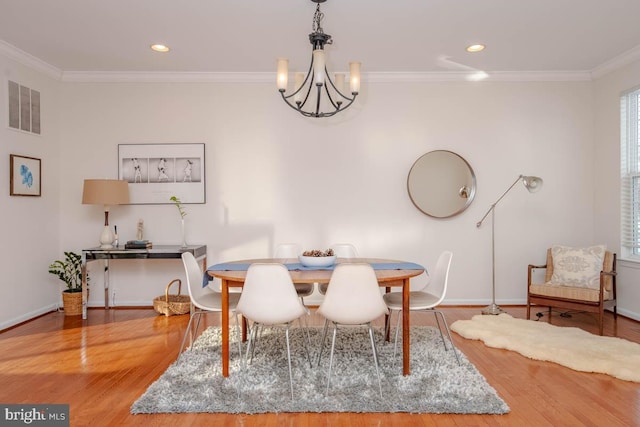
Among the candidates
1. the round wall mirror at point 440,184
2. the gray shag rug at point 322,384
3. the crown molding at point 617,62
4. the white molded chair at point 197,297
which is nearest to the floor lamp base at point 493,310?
the round wall mirror at point 440,184

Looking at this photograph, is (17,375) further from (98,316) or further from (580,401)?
(580,401)

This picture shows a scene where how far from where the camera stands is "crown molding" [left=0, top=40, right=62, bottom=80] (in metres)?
4.02

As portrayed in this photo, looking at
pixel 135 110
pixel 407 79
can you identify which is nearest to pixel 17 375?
pixel 135 110

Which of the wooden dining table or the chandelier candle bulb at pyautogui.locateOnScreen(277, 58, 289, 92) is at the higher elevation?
the chandelier candle bulb at pyautogui.locateOnScreen(277, 58, 289, 92)

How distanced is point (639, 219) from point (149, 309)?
16.9 feet

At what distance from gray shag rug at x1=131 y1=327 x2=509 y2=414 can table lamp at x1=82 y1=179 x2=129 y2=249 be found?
1830 mm

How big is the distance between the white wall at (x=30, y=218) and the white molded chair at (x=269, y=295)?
284 centimetres

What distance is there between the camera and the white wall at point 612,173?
4340 mm

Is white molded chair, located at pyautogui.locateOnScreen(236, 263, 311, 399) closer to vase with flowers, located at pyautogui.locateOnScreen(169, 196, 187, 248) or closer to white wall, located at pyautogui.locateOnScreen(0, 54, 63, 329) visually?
vase with flowers, located at pyautogui.locateOnScreen(169, 196, 187, 248)

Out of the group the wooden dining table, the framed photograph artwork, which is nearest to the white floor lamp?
the wooden dining table

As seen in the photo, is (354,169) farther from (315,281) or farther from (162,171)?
(315,281)

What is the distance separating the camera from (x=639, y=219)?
4344 mm

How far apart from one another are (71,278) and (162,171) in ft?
4.92

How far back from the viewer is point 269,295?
2.63 meters
